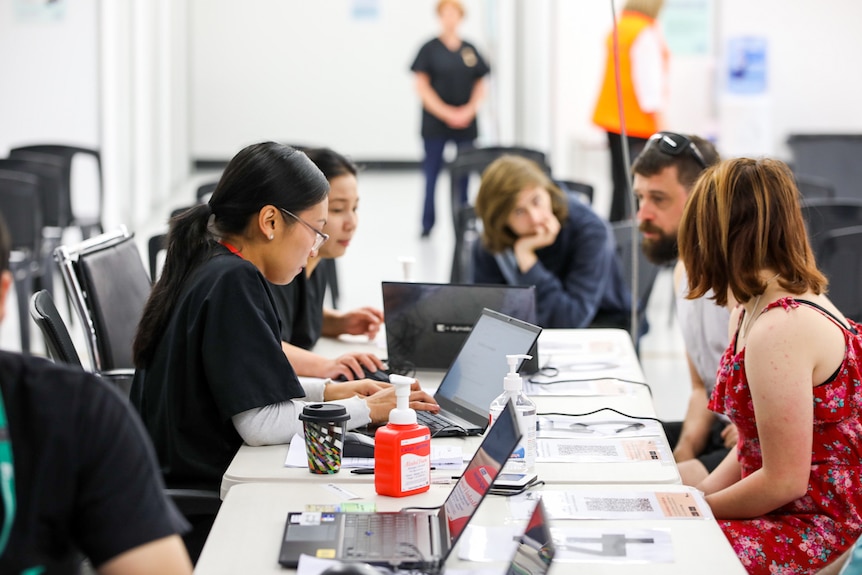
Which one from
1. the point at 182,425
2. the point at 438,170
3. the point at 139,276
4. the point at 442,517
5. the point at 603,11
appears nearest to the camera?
the point at 442,517

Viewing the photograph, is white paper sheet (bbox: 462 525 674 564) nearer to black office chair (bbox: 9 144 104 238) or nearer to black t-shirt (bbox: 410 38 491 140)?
black office chair (bbox: 9 144 104 238)

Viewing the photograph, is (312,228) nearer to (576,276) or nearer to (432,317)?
(432,317)

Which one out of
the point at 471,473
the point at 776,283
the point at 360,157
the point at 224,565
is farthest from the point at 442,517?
the point at 360,157

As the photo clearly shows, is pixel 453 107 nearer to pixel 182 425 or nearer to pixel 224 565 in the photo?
pixel 182 425

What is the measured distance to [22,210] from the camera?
15.6 ft

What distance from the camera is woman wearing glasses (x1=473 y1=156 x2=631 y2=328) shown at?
3.57 m

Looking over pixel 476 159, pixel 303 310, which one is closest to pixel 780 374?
pixel 303 310

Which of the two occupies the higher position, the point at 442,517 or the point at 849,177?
the point at 849,177

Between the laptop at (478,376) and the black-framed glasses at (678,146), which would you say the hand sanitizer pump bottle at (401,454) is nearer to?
the laptop at (478,376)

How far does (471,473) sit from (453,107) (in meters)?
6.83

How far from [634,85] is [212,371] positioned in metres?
4.56

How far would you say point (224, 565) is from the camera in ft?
5.08

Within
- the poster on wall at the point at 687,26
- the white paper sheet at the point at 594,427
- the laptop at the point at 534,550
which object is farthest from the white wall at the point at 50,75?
the laptop at the point at 534,550

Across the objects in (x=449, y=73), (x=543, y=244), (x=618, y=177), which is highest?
(x=449, y=73)
